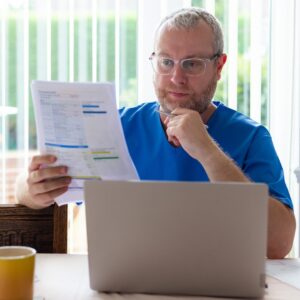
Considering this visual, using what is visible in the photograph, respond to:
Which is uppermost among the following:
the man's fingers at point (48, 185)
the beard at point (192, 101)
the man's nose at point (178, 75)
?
the man's nose at point (178, 75)

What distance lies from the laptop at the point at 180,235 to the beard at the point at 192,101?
30.0 inches

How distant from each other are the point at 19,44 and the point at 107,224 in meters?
1.69

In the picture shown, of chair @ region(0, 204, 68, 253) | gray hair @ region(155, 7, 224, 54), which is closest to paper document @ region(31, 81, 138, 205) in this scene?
chair @ region(0, 204, 68, 253)

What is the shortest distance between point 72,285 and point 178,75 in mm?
762

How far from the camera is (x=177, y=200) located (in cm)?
103

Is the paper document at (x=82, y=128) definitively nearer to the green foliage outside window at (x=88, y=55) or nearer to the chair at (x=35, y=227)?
the chair at (x=35, y=227)

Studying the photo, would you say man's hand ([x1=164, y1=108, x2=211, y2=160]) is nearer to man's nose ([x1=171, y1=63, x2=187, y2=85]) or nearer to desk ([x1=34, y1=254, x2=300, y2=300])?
man's nose ([x1=171, y1=63, x2=187, y2=85])

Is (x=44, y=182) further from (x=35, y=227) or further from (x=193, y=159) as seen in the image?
(x=193, y=159)

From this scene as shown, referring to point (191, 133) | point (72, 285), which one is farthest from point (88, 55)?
point (72, 285)

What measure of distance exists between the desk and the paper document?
21cm

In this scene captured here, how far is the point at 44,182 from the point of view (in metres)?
1.49

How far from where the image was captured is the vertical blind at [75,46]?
2.57 metres

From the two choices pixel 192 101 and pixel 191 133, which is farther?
pixel 192 101

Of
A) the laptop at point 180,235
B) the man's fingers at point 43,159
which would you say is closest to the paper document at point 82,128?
the man's fingers at point 43,159
